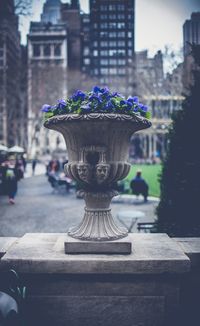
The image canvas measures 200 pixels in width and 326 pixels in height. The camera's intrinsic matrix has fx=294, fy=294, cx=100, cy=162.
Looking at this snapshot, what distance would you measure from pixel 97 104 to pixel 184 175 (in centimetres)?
195

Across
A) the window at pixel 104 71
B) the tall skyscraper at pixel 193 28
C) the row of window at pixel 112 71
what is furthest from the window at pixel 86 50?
the tall skyscraper at pixel 193 28

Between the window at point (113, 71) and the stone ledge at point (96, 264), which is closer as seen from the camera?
the stone ledge at point (96, 264)

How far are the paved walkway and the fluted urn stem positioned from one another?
368cm

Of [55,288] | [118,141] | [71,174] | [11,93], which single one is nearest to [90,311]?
[55,288]

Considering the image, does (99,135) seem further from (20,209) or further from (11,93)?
(11,93)

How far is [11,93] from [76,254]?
31.3 m

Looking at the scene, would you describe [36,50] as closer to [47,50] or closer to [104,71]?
[47,50]

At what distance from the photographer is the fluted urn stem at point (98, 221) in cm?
303

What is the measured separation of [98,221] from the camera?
→ 10.2 ft

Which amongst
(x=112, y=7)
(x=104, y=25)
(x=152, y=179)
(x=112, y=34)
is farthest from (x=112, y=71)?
(x=152, y=179)

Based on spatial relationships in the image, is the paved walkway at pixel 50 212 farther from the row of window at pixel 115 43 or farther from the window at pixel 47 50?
the row of window at pixel 115 43

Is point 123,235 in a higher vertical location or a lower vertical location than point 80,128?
lower

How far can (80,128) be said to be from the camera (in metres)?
2.92

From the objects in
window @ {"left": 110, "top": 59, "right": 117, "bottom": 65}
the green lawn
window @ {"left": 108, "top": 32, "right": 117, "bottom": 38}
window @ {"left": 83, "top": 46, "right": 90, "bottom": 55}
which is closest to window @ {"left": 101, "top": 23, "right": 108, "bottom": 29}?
window @ {"left": 108, "top": 32, "right": 117, "bottom": 38}
